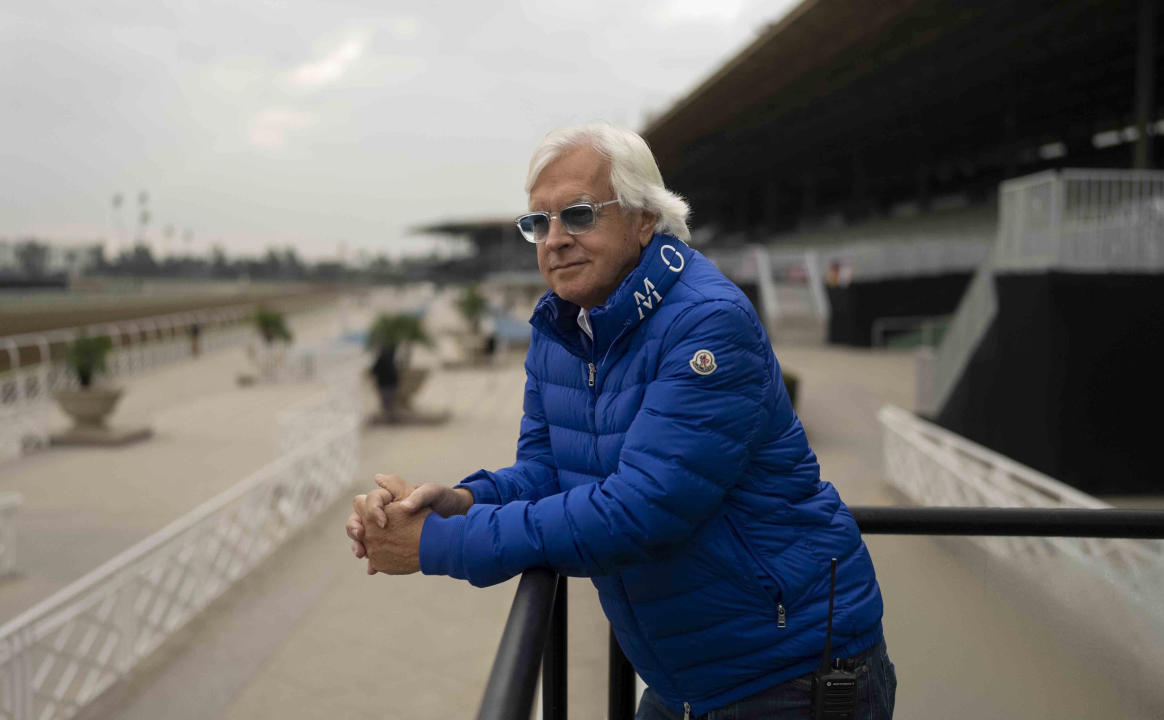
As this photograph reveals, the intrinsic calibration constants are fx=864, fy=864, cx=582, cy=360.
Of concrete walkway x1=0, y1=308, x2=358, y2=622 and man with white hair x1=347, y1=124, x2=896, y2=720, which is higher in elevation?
man with white hair x1=347, y1=124, x2=896, y2=720

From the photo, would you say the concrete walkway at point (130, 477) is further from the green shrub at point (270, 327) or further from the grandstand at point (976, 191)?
the grandstand at point (976, 191)

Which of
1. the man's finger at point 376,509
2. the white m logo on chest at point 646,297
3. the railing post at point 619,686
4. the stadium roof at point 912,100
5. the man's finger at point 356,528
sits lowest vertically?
the railing post at point 619,686

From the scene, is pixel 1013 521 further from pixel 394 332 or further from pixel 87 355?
pixel 87 355

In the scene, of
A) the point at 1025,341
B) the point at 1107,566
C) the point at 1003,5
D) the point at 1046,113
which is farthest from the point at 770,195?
the point at 1107,566

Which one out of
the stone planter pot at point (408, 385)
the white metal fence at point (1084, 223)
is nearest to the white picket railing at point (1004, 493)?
the white metal fence at point (1084, 223)

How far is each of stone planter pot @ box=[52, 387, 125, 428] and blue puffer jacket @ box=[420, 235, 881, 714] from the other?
1400cm

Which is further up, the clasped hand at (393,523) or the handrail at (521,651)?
the clasped hand at (393,523)

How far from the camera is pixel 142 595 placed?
18.3 ft

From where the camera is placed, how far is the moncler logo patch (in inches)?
49.0

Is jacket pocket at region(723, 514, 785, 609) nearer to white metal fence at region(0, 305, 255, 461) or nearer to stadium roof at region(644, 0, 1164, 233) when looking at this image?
stadium roof at region(644, 0, 1164, 233)

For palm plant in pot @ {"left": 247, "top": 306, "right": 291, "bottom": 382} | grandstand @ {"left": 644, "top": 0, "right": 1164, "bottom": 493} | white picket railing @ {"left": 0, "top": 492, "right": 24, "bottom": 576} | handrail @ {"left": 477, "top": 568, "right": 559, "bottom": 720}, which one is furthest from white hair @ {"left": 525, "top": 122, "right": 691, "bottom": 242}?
palm plant in pot @ {"left": 247, "top": 306, "right": 291, "bottom": 382}

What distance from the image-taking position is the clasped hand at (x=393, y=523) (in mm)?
1377

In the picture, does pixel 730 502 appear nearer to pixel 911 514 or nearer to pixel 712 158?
pixel 911 514

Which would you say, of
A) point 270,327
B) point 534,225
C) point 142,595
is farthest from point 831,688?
point 270,327
